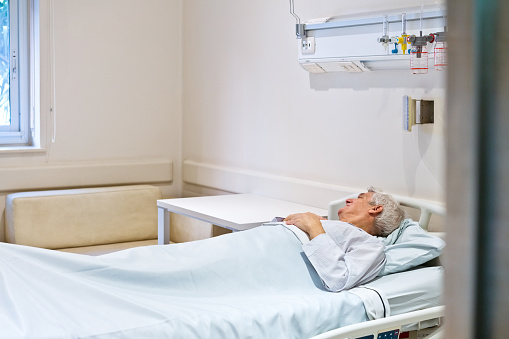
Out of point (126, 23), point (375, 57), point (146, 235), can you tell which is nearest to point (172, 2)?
point (126, 23)

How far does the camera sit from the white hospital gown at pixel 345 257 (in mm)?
2336

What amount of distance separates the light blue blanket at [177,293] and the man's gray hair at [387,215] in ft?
1.32

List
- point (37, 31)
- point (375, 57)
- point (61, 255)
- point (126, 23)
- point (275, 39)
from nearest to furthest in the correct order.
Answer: point (61, 255)
point (375, 57)
point (275, 39)
point (37, 31)
point (126, 23)

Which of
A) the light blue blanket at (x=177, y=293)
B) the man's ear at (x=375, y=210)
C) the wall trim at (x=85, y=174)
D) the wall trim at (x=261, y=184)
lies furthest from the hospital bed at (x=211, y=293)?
the wall trim at (x=85, y=174)

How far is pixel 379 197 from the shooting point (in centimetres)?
276

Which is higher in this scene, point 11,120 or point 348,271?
point 11,120

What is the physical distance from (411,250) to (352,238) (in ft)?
0.80

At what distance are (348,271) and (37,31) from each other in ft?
9.82

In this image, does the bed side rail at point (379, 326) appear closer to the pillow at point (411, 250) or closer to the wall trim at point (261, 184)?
the pillow at point (411, 250)

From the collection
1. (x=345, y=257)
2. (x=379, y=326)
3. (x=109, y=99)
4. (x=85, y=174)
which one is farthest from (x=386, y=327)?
(x=109, y=99)

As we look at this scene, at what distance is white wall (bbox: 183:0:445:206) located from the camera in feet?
10.1

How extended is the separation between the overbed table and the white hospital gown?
24.8 inches

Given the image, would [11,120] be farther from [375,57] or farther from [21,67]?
[375,57]

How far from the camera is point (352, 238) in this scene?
100 inches
